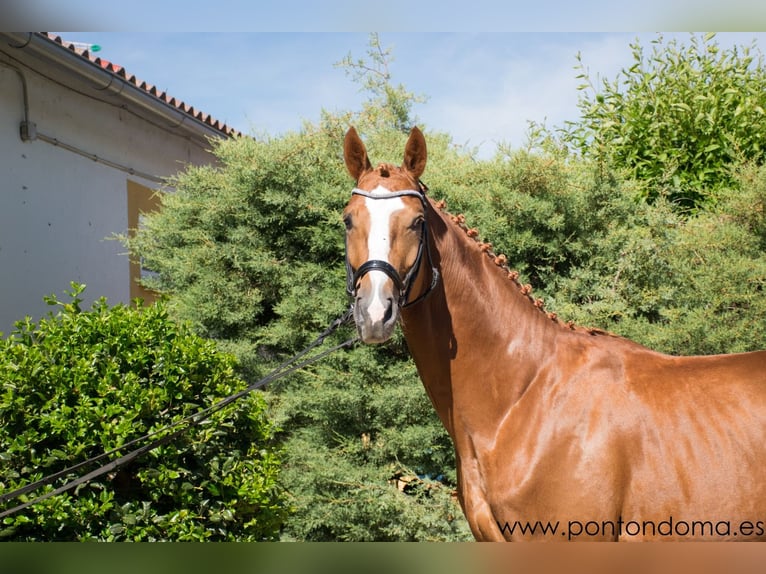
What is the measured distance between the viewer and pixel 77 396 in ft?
10.6

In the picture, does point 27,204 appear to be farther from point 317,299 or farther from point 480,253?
point 480,253

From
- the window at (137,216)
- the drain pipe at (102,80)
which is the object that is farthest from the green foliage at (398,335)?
the window at (137,216)

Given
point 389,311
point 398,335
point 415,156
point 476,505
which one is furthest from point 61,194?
point 476,505

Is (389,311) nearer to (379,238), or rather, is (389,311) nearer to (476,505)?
(379,238)

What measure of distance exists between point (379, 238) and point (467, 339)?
620 mm

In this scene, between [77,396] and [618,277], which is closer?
[77,396]

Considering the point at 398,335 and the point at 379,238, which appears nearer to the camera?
the point at 379,238

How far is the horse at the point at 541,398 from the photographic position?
227 cm

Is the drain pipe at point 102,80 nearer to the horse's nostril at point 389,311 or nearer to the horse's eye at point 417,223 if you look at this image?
the horse's eye at point 417,223

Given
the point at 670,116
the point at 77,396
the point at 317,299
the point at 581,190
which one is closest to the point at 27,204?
the point at 317,299

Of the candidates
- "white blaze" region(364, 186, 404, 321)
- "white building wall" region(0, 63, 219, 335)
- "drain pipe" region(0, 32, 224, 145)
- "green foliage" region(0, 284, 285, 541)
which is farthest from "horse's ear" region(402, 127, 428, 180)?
"white building wall" region(0, 63, 219, 335)

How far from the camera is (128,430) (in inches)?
123

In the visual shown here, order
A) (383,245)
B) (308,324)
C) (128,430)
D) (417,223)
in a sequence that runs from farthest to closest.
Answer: (308,324)
(128,430)
(417,223)
(383,245)
